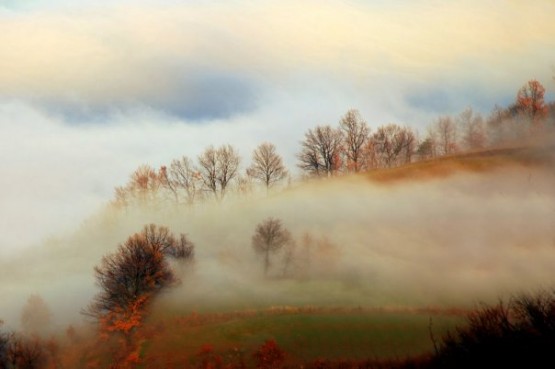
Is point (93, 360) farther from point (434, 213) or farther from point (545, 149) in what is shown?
point (545, 149)

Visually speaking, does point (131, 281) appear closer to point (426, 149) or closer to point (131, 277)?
point (131, 277)

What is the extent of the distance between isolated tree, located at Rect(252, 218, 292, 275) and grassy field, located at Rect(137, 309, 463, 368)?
2369 centimetres

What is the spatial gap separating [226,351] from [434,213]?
6483 cm

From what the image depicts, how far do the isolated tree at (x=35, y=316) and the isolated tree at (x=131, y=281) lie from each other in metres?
13.8

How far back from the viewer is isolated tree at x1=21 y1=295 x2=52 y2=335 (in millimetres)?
84188

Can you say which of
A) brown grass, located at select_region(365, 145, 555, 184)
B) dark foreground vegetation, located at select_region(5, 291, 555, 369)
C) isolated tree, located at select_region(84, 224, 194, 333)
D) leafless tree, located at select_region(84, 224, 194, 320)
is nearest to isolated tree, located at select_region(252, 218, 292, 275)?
isolated tree, located at select_region(84, 224, 194, 333)

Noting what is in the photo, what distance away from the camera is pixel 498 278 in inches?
2948

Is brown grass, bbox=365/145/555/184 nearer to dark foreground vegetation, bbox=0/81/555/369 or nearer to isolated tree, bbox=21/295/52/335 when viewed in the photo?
dark foreground vegetation, bbox=0/81/555/369

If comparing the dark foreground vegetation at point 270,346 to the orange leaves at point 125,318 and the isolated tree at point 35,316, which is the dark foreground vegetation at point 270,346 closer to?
the orange leaves at point 125,318

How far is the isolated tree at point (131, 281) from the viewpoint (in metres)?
70.1

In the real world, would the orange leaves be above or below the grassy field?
above

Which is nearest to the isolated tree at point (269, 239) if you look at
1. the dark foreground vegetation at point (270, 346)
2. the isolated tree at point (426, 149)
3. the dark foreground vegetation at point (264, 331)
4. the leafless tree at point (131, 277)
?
the dark foreground vegetation at point (264, 331)

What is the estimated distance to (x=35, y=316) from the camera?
89.5 m

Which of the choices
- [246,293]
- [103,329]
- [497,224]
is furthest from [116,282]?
[497,224]
